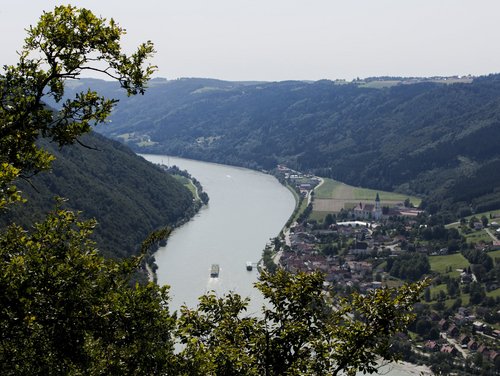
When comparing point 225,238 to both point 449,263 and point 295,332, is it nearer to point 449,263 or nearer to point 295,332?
point 449,263

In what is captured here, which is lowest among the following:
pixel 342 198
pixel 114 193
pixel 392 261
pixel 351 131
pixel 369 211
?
pixel 342 198

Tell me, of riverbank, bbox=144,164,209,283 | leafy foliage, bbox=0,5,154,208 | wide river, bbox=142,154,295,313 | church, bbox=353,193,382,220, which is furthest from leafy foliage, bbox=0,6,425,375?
church, bbox=353,193,382,220

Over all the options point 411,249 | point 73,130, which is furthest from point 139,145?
point 73,130

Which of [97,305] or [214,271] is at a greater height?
[97,305]

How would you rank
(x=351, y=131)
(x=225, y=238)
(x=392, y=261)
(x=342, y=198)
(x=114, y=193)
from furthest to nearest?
(x=351, y=131) < (x=342, y=198) < (x=114, y=193) < (x=225, y=238) < (x=392, y=261)

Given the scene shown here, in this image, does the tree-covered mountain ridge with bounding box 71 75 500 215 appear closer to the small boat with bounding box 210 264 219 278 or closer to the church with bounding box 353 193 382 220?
the church with bounding box 353 193 382 220

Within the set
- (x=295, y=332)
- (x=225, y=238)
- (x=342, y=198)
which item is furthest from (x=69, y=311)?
(x=342, y=198)

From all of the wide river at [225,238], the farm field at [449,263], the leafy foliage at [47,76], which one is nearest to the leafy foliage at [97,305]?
the leafy foliage at [47,76]

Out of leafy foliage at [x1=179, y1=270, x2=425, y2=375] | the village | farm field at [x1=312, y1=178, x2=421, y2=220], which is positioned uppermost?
leafy foliage at [x1=179, y1=270, x2=425, y2=375]
